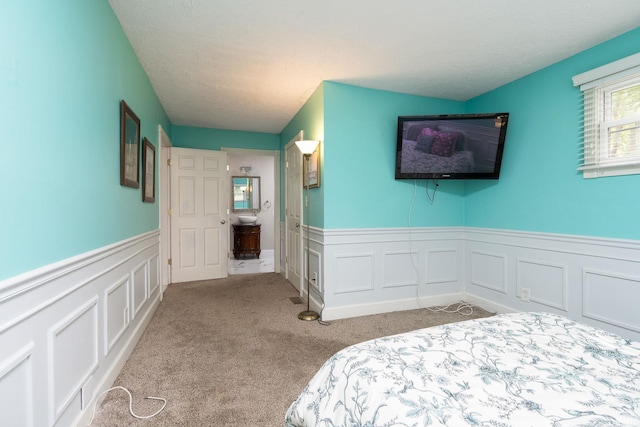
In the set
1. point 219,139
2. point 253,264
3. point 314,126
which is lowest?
point 253,264

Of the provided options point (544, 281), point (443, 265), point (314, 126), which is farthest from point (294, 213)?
point (544, 281)

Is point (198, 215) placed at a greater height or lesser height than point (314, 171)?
lesser

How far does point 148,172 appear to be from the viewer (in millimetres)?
2906

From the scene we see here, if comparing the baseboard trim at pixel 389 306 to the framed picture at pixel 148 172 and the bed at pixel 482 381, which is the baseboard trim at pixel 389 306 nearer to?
the bed at pixel 482 381

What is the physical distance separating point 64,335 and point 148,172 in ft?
6.26

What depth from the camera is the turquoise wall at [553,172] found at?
2189mm

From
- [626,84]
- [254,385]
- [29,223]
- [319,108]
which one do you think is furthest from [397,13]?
[254,385]

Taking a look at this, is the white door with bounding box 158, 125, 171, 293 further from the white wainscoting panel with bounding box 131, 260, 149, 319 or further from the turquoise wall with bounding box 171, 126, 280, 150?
the white wainscoting panel with bounding box 131, 260, 149, 319

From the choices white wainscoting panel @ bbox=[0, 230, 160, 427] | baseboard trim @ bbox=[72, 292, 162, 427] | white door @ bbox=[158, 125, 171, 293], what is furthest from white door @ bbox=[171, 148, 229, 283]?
white wainscoting panel @ bbox=[0, 230, 160, 427]

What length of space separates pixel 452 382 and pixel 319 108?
109 inches

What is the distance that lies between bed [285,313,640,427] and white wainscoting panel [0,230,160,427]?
0.96 meters

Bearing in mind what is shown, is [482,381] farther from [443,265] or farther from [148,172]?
[148,172]

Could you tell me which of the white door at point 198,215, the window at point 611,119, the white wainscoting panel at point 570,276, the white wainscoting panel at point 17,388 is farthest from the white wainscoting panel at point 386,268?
the white wainscoting panel at point 17,388

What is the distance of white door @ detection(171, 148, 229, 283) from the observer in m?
4.32
